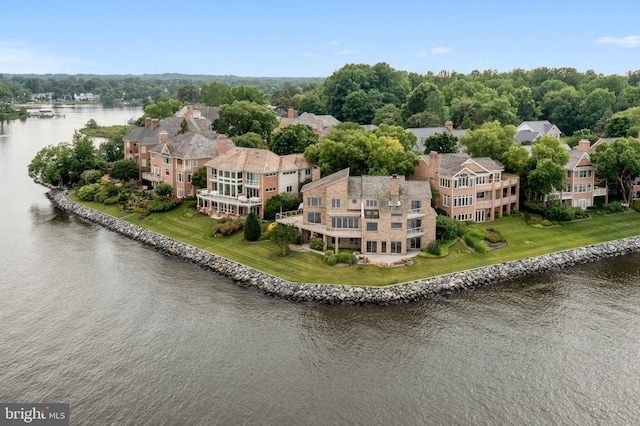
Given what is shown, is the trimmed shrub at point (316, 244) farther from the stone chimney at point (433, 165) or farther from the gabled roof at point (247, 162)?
the stone chimney at point (433, 165)

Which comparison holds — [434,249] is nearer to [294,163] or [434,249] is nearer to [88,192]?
[294,163]

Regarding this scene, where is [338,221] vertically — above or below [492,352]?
above

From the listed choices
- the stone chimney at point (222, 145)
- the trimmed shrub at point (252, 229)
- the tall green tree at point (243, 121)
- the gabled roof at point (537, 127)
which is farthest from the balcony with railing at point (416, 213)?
the gabled roof at point (537, 127)

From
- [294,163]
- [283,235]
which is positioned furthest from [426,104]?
[283,235]

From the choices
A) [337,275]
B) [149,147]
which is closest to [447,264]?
→ [337,275]

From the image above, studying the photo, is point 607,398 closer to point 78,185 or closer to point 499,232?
point 499,232

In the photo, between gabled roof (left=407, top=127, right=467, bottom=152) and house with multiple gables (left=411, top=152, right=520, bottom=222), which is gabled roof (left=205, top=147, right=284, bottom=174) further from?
gabled roof (left=407, top=127, right=467, bottom=152)
